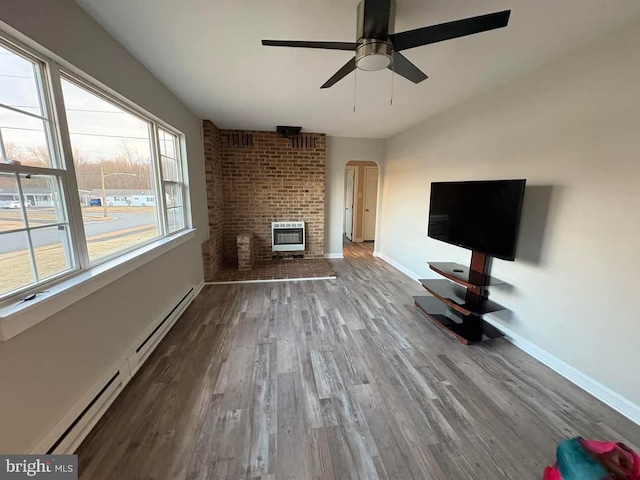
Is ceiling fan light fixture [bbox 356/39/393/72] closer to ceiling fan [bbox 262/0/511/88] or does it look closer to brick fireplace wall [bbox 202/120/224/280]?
ceiling fan [bbox 262/0/511/88]

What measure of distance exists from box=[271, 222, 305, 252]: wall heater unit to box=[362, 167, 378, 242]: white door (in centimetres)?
255

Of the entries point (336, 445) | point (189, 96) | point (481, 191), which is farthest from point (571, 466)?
point (189, 96)

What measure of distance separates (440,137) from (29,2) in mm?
3893

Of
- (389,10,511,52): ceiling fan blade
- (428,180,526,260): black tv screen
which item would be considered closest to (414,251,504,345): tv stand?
(428,180,526,260): black tv screen

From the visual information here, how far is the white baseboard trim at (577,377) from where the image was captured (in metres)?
1.67

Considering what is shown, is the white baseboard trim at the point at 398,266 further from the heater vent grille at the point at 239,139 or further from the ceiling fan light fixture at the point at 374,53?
the heater vent grille at the point at 239,139

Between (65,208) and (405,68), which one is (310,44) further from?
(65,208)

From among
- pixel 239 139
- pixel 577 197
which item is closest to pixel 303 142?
pixel 239 139

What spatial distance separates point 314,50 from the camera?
6.51ft

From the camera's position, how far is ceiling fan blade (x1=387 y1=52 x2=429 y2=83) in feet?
5.23

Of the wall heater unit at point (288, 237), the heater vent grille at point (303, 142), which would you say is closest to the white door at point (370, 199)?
the heater vent grille at point (303, 142)

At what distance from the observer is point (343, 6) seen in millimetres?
1526

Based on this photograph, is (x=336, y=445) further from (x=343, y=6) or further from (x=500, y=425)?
(x=343, y=6)

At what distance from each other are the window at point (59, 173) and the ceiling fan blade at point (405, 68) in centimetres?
202
